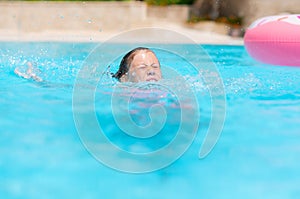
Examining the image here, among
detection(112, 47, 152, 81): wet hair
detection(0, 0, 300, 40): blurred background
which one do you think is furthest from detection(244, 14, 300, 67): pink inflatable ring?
detection(0, 0, 300, 40): blurred background

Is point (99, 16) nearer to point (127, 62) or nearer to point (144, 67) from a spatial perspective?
point (127, 62)

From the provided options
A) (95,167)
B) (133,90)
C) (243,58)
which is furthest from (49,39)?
(95,167)

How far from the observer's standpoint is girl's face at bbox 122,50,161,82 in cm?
412

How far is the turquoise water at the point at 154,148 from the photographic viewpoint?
237 cm

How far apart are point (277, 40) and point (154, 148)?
3.47 metres

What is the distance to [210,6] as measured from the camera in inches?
583

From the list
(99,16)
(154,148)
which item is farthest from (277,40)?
(99,16)

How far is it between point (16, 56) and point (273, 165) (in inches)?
234

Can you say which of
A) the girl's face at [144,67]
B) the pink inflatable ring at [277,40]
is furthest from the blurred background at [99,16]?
the girl's face at [144,67]

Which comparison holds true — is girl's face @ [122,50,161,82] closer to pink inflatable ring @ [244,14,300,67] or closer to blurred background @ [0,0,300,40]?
pink inflatable ring @ [244,14,300,67]

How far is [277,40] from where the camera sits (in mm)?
5793

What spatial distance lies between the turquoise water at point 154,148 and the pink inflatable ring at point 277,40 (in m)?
0.81

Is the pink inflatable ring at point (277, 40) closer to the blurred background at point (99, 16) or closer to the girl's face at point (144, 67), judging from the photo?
the girl's face at point (144, 67)

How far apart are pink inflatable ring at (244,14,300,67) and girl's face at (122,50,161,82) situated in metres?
2.31
